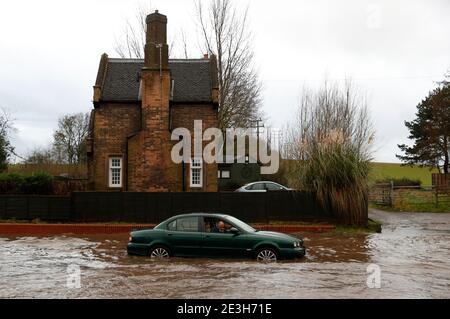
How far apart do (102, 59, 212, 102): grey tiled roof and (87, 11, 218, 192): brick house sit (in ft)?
0.19

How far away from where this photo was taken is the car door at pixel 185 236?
47.6 ft

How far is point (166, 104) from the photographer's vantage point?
2994 centimetres

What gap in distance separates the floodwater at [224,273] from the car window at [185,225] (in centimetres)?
88

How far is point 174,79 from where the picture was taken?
33562mm

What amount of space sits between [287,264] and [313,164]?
10316mm

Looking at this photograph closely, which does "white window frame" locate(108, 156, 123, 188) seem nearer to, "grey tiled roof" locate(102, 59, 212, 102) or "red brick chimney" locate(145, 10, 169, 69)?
"grey tiled roof" locate(102, 59, 212, 102)

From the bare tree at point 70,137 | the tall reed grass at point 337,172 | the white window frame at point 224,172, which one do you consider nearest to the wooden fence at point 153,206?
the tall reed grass at point 337,172

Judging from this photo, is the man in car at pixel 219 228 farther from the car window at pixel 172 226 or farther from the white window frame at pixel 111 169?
the white window frame at pixel 111 169

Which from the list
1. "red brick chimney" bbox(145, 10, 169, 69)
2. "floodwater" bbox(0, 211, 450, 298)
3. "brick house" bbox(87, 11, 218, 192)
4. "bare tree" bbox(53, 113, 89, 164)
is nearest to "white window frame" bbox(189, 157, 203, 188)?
"brick house" bbox(87, 11, 218, 192)

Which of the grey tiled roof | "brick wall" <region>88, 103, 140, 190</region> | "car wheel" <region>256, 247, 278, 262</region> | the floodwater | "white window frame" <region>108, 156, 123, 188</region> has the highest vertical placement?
the grey tiled roof

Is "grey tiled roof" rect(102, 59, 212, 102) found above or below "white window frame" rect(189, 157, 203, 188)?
above

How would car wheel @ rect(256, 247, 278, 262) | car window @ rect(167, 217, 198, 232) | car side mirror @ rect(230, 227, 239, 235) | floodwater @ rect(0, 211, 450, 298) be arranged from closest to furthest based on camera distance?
floodwater @ rect(0, 211, 450, 298), car wheel @ rect(256, 247, 278, 262), car side mirror @ rect(230, 227, 239, 235), car window @ rect(167, 217, 198, 232)

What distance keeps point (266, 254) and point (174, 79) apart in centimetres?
2120

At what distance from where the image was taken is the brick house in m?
29.5
